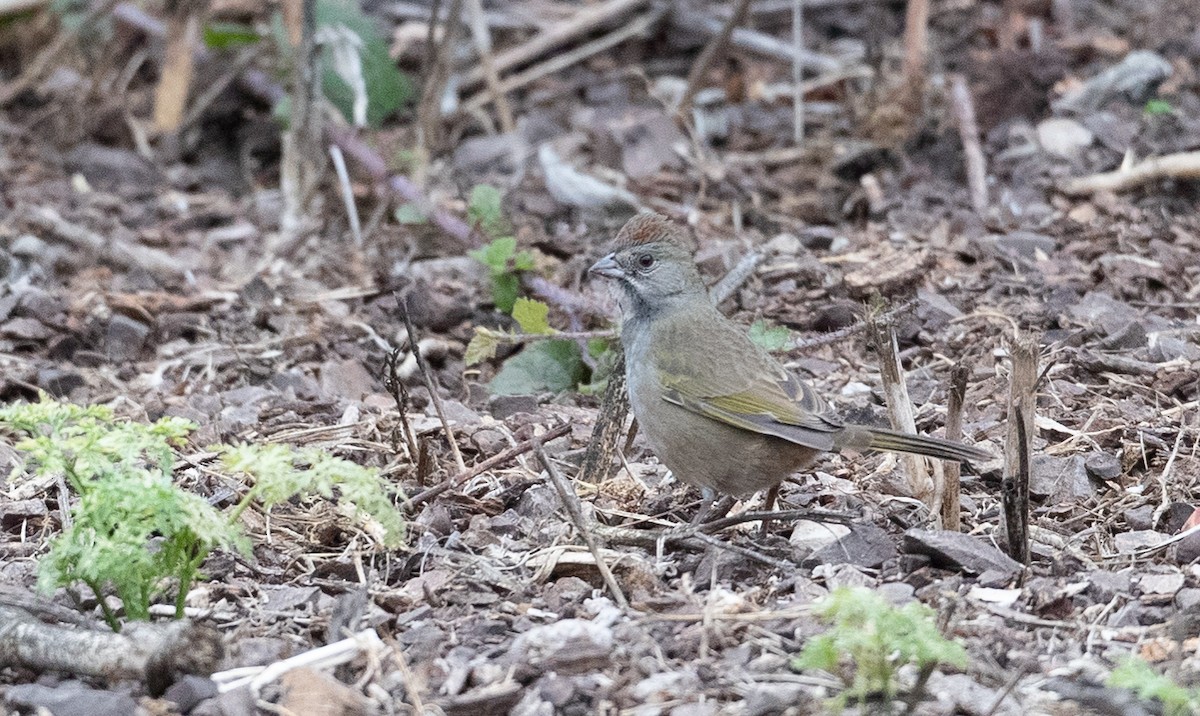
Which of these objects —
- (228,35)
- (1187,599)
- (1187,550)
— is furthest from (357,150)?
(1187,599)

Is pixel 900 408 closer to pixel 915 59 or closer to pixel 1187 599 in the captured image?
pixel 1187 599

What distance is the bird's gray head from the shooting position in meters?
5.12

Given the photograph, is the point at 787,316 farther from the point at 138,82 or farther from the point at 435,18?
the point at 138,82

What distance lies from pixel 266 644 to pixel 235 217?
4773 mm

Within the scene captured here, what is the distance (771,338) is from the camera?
5.27 metres

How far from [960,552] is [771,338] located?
1.48 m

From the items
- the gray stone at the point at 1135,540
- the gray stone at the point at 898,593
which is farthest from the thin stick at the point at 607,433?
the gray stone at the point at 1135,540

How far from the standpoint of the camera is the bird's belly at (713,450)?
181 inches

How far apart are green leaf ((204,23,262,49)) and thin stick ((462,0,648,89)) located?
1274mm

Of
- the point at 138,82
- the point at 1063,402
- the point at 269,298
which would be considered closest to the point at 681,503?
the point at 1063,402

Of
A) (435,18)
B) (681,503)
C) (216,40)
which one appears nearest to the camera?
(681,503)

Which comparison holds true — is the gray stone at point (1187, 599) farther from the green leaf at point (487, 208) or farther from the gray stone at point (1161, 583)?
the green leaf at point (487, 208)

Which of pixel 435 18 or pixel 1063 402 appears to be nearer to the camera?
pixel 1063 402

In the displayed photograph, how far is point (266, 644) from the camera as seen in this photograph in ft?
11.9
